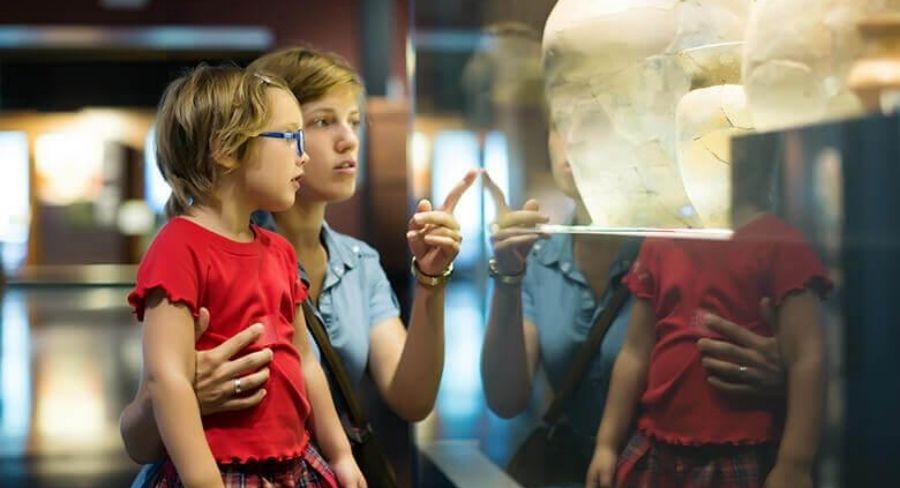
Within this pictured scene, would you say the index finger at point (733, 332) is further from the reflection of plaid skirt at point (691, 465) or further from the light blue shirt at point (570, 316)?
the light blue shirt at point (570, 316)

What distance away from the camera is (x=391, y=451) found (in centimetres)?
358

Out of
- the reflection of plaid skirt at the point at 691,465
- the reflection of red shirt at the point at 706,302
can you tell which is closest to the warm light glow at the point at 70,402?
the reflection of plaid skirt at the point at 691,465

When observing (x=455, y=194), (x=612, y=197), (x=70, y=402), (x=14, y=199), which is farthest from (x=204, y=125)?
(x=14, y=199)

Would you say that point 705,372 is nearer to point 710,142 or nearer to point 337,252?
point 710,142

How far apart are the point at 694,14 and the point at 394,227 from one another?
24.5ft

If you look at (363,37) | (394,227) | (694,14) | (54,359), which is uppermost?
(363,37)

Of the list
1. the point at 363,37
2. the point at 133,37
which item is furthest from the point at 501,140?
the point at 133,37

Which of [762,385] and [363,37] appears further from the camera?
[363,37]

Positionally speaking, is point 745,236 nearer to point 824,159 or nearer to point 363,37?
point 824,159

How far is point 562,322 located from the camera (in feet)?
7.02

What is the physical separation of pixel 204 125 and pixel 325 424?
0.47m

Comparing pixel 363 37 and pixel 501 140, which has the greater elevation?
pixel 363 37

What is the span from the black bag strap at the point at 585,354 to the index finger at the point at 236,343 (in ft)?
1.55

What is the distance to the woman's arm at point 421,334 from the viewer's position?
6.63 feet
